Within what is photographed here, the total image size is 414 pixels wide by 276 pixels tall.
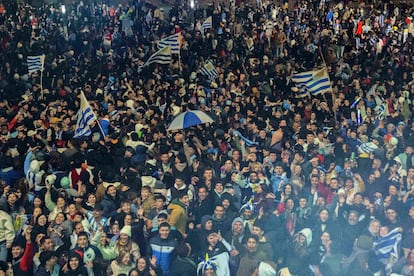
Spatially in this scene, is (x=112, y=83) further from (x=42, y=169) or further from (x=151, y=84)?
(x=42, y=169)

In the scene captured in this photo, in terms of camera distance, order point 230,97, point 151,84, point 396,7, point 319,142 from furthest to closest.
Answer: point 396,7, point 151,84, point 230,97, point 319,142

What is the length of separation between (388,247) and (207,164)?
3.73m

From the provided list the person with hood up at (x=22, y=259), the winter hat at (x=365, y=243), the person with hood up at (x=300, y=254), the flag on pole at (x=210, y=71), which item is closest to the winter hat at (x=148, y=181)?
the person with hood up at (x=22, y=259)

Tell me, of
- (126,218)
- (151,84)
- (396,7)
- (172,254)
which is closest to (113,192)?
(126,218)

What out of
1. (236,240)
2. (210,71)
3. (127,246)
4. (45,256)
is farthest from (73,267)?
(210,71)

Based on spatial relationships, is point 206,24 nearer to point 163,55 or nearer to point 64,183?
point 163,55

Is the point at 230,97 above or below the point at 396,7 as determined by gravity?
above

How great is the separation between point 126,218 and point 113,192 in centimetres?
98

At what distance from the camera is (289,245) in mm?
8852

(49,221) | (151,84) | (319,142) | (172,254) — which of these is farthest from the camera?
(151,84)

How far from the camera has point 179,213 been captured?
9523 mm

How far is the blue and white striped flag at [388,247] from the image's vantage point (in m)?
8.66

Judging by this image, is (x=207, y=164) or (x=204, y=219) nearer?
(x=204, y=219)

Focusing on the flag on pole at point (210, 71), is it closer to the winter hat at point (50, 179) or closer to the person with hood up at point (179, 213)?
the winter hat at point (50, 179)
